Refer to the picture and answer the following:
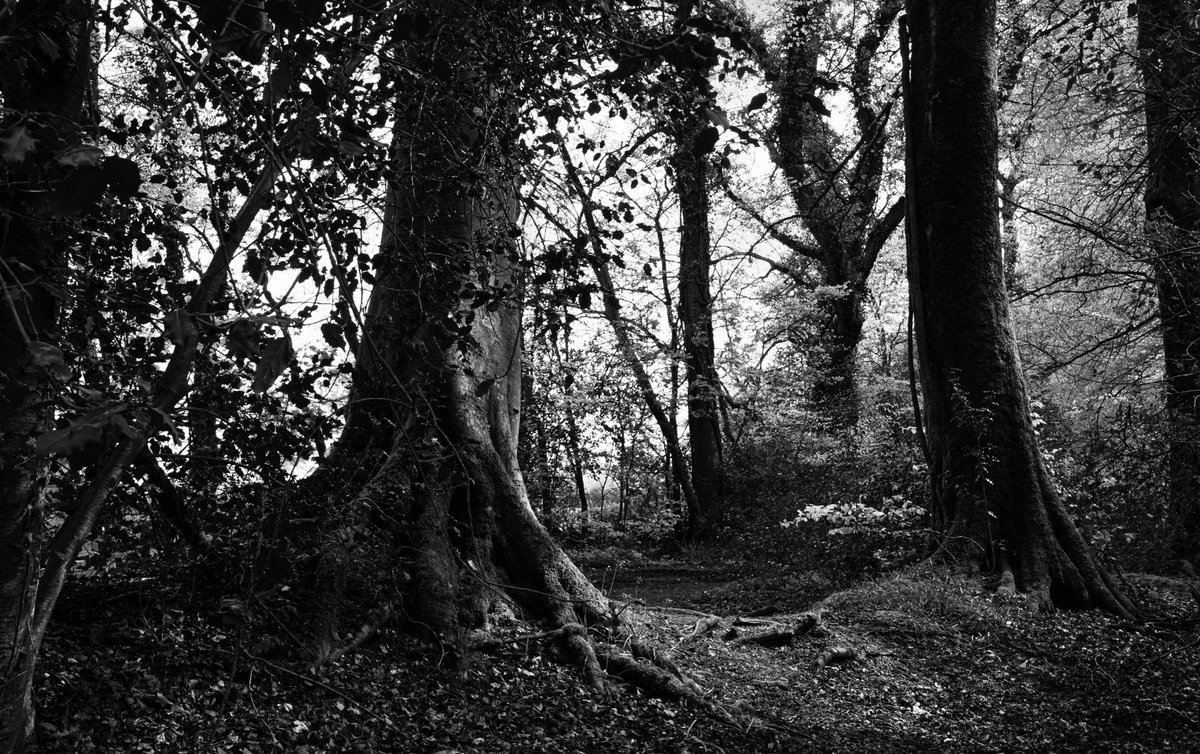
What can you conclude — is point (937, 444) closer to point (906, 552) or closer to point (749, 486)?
point (906, 552)

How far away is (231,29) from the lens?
79.8 inches

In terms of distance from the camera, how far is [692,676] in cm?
513

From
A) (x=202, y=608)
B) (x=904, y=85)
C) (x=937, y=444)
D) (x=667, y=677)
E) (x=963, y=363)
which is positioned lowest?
(x=667, y=677)

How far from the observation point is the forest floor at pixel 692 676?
344 centimetres

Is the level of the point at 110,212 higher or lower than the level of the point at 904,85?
lower

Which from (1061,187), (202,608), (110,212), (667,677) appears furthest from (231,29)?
(1061,187)

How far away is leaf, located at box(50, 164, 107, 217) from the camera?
137cm

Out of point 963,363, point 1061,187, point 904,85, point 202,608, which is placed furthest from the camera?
point 1061,187

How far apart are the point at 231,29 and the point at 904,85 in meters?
7.37

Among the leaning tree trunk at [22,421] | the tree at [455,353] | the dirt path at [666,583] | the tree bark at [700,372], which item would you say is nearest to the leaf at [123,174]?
the tree at [455,353]

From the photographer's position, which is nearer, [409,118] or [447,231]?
[409,118]

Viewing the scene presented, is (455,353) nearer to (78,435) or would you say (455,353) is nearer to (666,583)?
(78,435)

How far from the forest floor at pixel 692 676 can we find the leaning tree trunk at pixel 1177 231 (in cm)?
210

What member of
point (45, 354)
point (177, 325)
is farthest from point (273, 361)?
point (45, 354)
